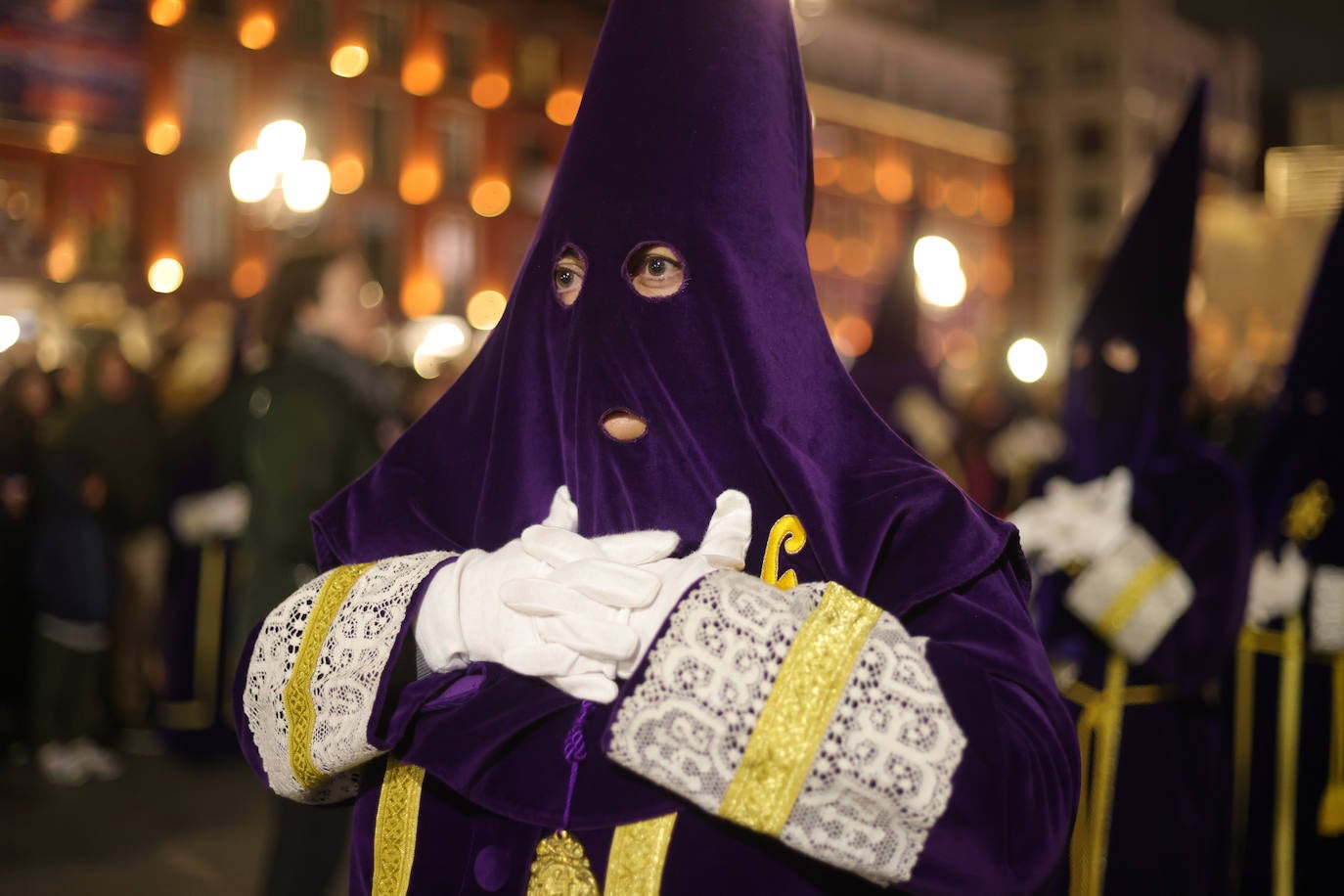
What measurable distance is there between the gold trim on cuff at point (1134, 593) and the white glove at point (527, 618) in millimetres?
2039

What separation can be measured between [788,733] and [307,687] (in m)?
0.64

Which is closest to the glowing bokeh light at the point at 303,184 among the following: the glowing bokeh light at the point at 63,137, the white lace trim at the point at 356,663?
the white lace trim at the point at 356,663

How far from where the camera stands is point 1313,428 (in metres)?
3.69

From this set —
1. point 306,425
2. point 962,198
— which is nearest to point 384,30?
point 962,198

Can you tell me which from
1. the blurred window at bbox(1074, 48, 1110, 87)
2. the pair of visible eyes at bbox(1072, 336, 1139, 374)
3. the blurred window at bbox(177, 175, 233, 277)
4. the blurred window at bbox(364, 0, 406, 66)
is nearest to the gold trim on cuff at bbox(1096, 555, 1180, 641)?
the pair of visible eyes at bbox(1072, 336, 1139, 374)

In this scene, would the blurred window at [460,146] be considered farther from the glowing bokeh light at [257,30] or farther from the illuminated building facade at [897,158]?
the illuminated building facade at [897,158]

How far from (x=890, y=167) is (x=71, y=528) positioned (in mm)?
34026

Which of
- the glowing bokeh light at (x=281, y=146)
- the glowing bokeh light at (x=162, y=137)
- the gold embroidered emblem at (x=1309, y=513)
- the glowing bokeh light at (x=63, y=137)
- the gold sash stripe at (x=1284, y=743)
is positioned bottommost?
the gold sash stripe at (x=1284, y=743)

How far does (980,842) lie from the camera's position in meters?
1.21

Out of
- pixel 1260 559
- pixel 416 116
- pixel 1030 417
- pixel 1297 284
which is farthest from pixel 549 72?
pixel 1260 559

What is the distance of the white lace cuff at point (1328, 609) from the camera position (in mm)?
3607

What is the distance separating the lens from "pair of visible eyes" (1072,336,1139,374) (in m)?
3.39

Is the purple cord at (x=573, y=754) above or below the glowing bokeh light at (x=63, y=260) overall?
below

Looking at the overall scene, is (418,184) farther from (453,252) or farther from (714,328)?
(714,328)
